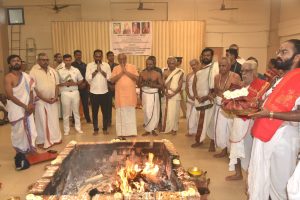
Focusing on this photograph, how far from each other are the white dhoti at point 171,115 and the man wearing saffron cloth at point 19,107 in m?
2.75

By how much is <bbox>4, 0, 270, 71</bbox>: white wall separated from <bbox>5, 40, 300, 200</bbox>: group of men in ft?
12.0

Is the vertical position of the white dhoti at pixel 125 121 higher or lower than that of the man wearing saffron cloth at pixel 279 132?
lower

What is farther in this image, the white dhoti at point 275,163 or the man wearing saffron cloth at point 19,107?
the man wearing saffron cloth at point 19,107

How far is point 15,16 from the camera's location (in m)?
10.2

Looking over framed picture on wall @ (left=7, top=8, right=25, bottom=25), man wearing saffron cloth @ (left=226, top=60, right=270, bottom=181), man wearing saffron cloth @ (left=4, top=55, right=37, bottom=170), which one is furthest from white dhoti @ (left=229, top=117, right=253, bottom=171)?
framed picture on wall @ (left=7, top=8, right=25, bottom=25)

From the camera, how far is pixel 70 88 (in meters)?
6.19

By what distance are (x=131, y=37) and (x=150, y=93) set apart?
458 centimetres

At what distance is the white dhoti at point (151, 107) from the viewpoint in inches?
242

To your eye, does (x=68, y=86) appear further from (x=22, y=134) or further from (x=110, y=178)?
(x=110, y=178)

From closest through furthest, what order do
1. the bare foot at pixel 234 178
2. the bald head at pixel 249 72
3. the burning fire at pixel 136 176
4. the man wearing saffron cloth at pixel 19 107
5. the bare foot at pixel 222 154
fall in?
the burning fire at pixel 136 176, the bald head at pixel 249 72, the bare foot at pixel 234 178, the man wearing saffron cloth at pixel 19 107, the bare foot at pixel 222 154

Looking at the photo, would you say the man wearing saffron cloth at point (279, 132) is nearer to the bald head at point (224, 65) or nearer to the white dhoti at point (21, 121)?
the bald head at point (224, 65)

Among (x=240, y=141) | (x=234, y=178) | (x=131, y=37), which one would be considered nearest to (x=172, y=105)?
(x=234, y=178)

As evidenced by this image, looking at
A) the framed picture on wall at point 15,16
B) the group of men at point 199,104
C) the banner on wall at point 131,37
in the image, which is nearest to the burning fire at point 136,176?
the group of men at point 199,104

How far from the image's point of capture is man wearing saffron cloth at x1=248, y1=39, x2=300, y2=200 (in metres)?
2.41
